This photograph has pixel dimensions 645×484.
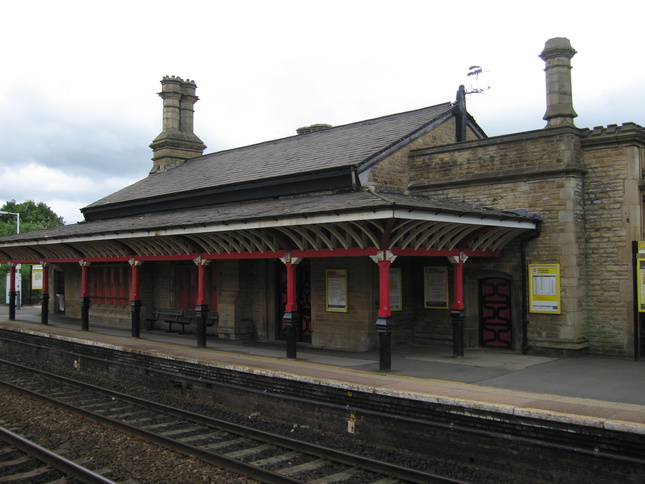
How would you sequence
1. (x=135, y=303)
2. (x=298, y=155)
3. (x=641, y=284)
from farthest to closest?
(x=298, y=155)
(x=135, y=303)
(x=641, y=284)

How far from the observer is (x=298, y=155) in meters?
15.9

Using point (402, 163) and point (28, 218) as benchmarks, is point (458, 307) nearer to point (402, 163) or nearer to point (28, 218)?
point (402, 163)

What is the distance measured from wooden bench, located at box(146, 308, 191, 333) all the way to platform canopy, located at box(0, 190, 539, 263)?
2.44 m

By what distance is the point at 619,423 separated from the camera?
5.87 metres

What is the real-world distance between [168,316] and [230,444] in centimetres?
1011

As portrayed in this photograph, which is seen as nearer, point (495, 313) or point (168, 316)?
point (495, 313)

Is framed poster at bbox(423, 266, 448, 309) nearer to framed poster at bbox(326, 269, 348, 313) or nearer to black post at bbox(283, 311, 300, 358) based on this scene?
framed poster at bbox(326, 269, 348, 313)

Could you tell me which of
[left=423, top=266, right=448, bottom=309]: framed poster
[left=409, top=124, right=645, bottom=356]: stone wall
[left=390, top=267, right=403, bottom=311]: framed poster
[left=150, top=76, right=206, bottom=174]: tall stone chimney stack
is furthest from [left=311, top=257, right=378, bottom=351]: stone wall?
[left=150, top=76, right=206, bottom=174]: tall stone chimney stack

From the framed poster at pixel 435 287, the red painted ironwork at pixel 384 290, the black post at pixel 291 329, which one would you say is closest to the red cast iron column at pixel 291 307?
the black post at pixel 291 329

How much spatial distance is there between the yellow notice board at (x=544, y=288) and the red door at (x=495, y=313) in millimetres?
726

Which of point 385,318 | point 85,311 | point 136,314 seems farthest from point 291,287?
point 85,311

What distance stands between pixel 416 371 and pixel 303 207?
12.1 ft

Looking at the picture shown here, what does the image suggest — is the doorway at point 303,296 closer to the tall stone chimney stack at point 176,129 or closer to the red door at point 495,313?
the red door at point 495,313

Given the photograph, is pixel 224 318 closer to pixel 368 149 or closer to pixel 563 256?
pixel 368 149
